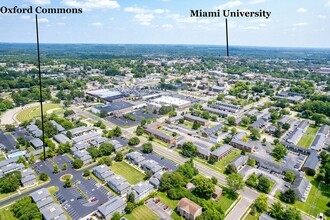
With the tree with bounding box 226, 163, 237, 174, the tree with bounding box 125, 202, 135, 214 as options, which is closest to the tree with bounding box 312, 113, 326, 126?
the tree with bounding box 226, 163, 237, 174

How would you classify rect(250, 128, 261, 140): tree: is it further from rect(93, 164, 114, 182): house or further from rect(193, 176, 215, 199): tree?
rect(93, 164, 114, 182): house

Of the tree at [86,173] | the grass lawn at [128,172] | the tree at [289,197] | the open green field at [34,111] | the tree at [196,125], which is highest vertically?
the open green field at [34,111]

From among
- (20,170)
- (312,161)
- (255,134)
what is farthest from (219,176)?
(20,170)

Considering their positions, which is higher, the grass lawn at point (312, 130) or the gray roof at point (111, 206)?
the grass lawn at point (312, 130)

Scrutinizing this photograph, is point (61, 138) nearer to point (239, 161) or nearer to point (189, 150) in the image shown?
point (189, 150)

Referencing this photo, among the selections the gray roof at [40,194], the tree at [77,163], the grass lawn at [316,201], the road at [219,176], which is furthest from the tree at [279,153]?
the gray roof at [40,194]

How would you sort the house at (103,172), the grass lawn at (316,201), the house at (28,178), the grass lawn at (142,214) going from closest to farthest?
the grass lawn at (142,214) → the grass lawn at (316,201) → the house at (28,178) → the house at (103,172)

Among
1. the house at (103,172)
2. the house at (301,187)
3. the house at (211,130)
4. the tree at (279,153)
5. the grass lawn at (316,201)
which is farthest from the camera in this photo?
the house at (211,130)

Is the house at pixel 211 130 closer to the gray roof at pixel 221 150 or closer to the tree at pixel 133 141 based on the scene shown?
the gray roof at pixel 221 150
